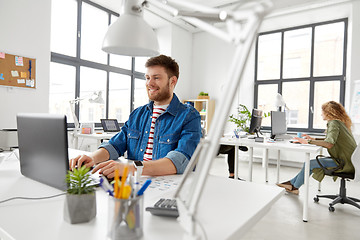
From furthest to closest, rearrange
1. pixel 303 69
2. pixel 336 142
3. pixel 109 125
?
pixel 303 69, pixel 109 125, pixel 336 142

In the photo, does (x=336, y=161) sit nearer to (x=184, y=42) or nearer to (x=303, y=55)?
(x=303, y=55)

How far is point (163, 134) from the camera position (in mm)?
1468

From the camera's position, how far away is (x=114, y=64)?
541 centimetres

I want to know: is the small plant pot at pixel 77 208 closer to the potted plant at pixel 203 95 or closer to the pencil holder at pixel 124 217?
the pencil holder at pixel 124 217

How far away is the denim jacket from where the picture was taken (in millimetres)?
1357

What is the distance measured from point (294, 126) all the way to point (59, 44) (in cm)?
514

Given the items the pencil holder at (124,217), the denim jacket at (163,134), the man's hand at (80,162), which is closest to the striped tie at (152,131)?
the denim jacket at (163,134)

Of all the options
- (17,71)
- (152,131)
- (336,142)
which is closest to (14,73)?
(17,71)

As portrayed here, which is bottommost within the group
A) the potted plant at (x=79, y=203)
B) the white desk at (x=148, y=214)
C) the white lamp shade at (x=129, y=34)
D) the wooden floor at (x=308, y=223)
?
the wooden floor at (x=308, y=223)

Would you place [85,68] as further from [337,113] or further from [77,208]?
[77,208]

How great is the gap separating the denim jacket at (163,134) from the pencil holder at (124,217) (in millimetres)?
717

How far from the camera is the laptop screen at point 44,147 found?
830mm

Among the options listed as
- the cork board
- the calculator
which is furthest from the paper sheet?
the calculator

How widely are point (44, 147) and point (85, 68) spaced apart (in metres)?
4.35
